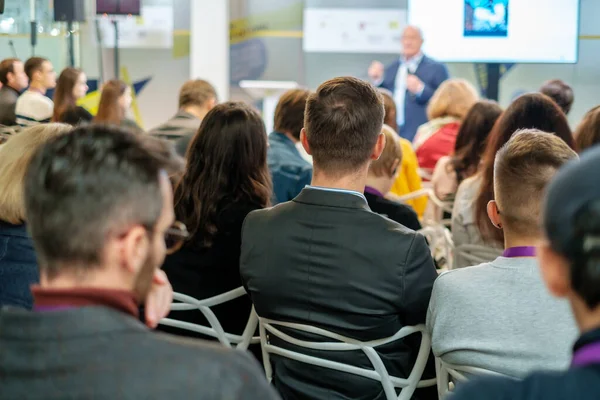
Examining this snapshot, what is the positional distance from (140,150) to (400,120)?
610 centimetres

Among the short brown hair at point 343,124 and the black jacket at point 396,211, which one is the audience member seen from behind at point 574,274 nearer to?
the short brown hair at point 343,124

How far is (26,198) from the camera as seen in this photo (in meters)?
1.15

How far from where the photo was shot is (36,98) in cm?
617

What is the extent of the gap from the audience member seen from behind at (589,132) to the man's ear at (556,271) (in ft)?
8.31

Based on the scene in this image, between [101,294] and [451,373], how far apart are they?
1.09 metres

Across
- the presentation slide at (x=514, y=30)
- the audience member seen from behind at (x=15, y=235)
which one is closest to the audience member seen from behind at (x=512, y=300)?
the audience member seen from behind at (x=15, y=235)

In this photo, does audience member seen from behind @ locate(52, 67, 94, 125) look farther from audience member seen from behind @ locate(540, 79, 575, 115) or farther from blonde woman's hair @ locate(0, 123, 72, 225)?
blonde woman's hair @ locate(0, 123, 72, 225)

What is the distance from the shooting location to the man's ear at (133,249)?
111cm

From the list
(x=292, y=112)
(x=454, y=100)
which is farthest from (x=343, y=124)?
(x=454, y=100)

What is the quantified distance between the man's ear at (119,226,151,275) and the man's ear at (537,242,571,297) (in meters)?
0.51

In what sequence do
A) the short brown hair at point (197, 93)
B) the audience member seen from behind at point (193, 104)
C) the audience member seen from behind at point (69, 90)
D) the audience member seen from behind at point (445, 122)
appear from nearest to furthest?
1. the audience member seen from behind at point (445, 122)
2. the audience member seen from behind at point (193, 104)
3. the short brown hair at point (197, 93)
4. the audience member seen from behind at point (69, 90)

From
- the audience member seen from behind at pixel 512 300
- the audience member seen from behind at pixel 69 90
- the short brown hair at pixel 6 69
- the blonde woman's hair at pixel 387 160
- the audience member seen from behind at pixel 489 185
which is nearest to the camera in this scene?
the audience member seen from behind at pixel 512 300

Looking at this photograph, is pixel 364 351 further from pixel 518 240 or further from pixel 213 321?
pixel 213 321

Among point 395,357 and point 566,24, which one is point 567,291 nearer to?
point 395,357
